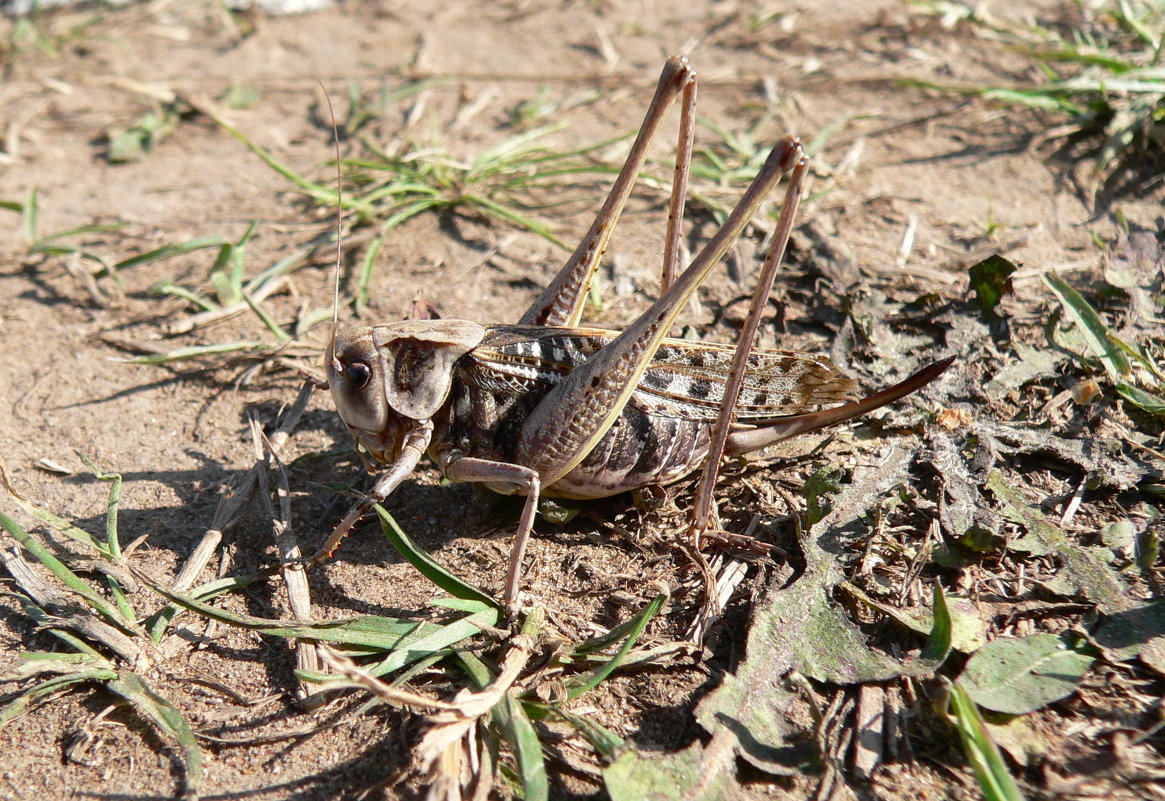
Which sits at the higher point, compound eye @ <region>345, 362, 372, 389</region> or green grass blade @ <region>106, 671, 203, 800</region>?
compound eye @ <region>345, 362, 372, 389</region>

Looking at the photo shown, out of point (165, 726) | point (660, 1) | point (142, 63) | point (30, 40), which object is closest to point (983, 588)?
point (165, 726)

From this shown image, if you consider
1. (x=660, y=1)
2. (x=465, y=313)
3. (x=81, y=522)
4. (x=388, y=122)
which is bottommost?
(x=81, y=522)

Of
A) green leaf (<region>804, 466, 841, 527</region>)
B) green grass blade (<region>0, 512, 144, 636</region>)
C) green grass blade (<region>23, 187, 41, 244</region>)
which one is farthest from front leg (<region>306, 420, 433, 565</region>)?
green grass blade (<region>23, 187, 41, 244</region>)

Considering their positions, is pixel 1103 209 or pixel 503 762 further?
pixel 1103 209

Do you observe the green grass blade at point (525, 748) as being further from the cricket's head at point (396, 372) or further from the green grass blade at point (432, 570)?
the cricket's head at point (396, 372)

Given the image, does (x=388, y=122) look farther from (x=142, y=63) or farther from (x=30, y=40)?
(x=30, y=40)

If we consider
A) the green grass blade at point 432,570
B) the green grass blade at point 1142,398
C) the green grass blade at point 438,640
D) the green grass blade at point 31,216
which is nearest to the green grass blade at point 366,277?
the green grass blade at point 432,570

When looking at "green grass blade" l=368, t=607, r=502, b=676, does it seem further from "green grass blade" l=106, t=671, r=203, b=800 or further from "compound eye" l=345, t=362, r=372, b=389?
"compound eye" l=345, t=362, r=372, b=389
